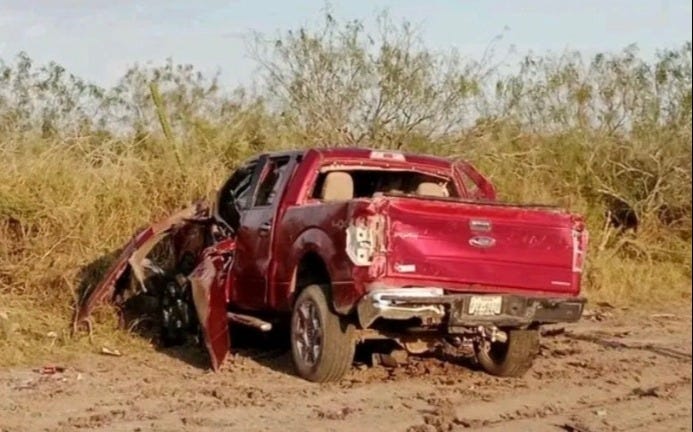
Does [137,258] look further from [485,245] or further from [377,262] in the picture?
[485,245]

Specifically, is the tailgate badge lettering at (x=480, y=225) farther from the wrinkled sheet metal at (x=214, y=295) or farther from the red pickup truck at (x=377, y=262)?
the wrinkled sheet metal at (x=214, y=295)

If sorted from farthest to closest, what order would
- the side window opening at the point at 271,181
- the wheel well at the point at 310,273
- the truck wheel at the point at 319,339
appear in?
1. the side window opening at the point at 271,181
2. the wheel well at the point at 310,273
3. the truck wheel at the point at 319,339

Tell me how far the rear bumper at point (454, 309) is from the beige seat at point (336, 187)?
1.48m

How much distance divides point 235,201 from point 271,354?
136 centimetres

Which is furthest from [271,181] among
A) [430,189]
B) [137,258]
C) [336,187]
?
[137,258]

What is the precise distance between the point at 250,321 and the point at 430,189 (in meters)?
1.80

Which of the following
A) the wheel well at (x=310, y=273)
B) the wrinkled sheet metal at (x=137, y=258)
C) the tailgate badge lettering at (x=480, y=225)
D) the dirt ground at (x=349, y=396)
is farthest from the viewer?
the wrinkled sheet metal at (x=137, y=258)

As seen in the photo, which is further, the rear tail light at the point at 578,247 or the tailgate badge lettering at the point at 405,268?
the rear tail light at the point at 578,247

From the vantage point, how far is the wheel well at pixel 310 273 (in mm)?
9102

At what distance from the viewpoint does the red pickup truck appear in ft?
27.4

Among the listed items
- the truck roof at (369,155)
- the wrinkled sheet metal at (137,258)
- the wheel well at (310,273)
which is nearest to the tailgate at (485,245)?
the wheel well at (310,273)

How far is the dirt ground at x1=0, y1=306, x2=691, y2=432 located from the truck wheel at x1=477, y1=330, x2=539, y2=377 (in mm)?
116

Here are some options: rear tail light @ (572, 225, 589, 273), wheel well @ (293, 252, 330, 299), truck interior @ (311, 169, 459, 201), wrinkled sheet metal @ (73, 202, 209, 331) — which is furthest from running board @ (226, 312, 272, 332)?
rear tail light @ (572, 225, 589, 273)

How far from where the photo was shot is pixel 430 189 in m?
10.1
